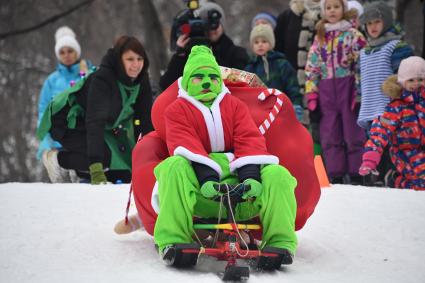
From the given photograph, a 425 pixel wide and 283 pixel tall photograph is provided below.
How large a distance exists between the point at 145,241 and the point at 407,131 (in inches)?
116

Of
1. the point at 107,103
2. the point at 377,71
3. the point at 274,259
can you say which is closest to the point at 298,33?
the point at 377,71

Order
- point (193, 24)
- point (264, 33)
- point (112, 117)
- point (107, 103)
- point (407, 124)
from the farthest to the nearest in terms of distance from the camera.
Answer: point (264, 33) → point (193, 24) → point (112, 117) → point (107, 103) → point (407, 124)

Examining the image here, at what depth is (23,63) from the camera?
56.2 ft

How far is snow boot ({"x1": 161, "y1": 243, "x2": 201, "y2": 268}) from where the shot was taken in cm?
476

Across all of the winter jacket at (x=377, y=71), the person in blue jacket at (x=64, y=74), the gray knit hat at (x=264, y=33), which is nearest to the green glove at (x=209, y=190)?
the winter jacket at (x=377, y=71)

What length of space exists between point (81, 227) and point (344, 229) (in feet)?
5.64

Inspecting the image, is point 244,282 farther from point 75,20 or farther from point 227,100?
point 75,20

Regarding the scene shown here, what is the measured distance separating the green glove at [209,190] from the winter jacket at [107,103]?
3.33m

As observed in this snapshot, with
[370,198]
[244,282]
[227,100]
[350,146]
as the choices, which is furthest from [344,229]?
[350,146]

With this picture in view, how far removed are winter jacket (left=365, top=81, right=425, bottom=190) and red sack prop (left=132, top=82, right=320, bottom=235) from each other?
2.09 meters

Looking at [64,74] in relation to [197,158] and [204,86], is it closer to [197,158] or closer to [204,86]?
[204,86]

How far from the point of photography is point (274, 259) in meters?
4.84

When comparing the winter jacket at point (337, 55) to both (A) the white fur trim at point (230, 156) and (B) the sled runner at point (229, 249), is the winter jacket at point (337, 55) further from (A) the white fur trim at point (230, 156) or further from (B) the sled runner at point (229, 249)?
(B) the sled runner at point (229, 249)

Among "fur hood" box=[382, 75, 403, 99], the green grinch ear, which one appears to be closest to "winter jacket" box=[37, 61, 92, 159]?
"fur hood" box=[382, 75, 403, 99]
